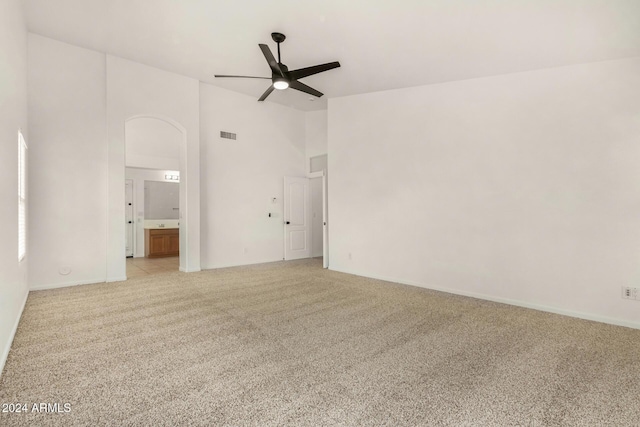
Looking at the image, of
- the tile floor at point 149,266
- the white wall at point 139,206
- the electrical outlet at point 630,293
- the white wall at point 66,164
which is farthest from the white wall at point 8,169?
the electrical outlet at point 630,293

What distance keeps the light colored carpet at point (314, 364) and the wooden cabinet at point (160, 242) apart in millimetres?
4288

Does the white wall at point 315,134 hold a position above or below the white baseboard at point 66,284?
above

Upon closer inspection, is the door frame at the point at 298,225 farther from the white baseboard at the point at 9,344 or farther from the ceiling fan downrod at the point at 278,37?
the white baseboard at the point at 9,344

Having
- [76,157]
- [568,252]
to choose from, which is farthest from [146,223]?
[568,252]

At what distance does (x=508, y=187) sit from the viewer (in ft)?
14.3

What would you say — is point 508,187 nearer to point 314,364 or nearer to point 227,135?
point 314,364

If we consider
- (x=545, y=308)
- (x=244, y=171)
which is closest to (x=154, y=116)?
(x=244, y=171)

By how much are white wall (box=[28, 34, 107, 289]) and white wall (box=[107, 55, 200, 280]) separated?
0.46 ft

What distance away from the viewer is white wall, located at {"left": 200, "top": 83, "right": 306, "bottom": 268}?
6.46 meters

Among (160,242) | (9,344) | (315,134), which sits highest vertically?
(315,134)

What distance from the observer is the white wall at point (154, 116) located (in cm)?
518

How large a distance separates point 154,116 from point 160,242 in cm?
402

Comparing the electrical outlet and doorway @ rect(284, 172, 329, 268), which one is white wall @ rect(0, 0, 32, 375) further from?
the electrical outlet

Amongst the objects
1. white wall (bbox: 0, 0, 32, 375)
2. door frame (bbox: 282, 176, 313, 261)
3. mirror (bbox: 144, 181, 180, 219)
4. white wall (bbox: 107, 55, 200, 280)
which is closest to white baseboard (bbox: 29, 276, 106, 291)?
white wall (bbox: 107, 55, 200, 280)
